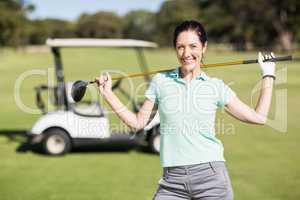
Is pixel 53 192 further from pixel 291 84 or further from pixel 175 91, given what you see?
pixel 291 84

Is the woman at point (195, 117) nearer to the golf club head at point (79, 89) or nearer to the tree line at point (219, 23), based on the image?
the golf club head at point (79, 89)

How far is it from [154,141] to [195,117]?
4.59 metres

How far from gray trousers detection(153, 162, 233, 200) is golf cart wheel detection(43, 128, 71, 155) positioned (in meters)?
4.55

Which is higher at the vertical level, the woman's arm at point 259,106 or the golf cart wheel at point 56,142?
the woman's arm at point 259,106

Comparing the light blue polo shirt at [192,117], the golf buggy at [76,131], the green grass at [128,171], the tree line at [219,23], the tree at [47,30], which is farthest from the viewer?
the tree at [47,30]

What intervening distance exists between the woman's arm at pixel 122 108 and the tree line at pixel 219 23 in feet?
192

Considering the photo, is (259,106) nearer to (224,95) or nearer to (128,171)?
(224,95)

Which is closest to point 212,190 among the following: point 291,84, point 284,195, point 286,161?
A: point 284,195

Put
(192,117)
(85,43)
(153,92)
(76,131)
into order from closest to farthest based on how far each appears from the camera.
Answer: (192,117) → (153,92) → (76,131) → (85,43)

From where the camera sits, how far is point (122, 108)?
8.47 ft

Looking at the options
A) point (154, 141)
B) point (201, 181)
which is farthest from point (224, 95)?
point (154, 141)

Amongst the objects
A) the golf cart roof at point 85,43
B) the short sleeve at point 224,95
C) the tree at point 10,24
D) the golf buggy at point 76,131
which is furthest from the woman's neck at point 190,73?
the tree at point 10,24

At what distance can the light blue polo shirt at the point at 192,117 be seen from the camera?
248 centimetres

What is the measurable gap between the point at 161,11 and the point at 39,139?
98222mm
